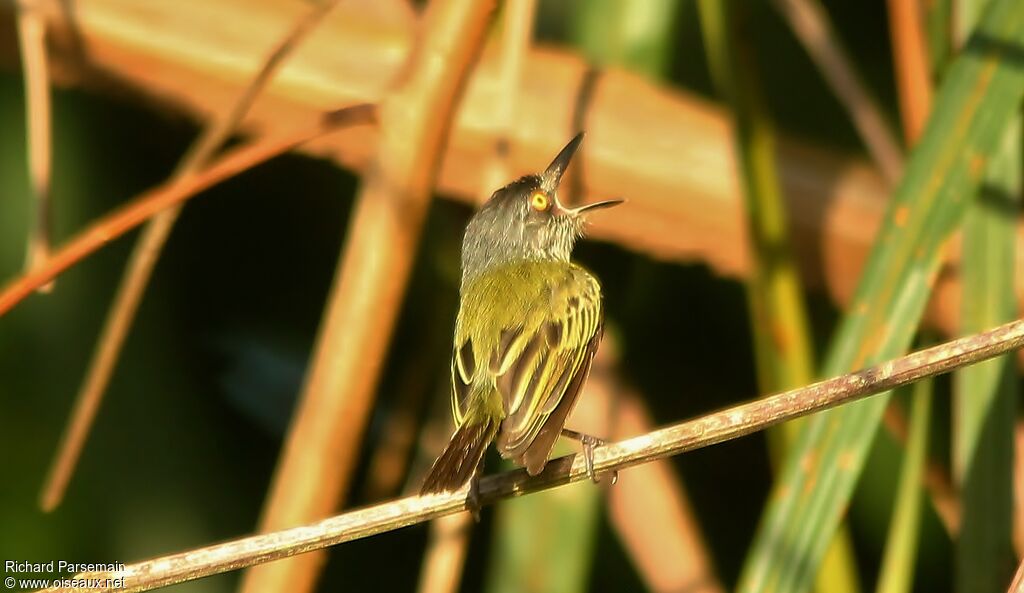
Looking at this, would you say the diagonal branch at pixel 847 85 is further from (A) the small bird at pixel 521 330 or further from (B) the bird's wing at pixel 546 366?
(B) the bird's wing at pixel 546 366

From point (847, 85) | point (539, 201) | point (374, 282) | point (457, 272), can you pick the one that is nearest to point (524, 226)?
point (539, 201)

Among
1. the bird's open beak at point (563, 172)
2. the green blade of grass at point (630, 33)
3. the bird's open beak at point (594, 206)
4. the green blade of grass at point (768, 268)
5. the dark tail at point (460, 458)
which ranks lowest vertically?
the dark tail at point (460, 458)

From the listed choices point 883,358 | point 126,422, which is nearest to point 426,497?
point 883,358

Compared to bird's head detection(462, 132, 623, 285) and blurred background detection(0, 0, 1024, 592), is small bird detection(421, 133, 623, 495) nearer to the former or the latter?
bird's head detection(462, 132, 623, 285)

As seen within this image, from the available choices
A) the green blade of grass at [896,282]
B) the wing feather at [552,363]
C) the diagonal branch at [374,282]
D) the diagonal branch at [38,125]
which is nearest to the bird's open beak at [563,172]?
the wing feather at [552,363]

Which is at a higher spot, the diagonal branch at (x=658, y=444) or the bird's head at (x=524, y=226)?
the bird's head at (x=524, y=226)

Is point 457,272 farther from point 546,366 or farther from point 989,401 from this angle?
point 989,401
